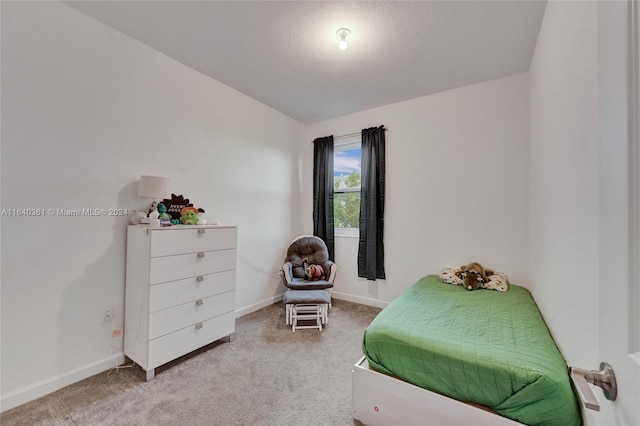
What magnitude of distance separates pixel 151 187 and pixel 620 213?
97.0 inches

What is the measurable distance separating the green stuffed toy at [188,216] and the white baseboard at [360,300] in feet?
7.33

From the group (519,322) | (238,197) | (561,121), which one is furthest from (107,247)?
(561,121)

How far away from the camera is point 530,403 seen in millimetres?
1099

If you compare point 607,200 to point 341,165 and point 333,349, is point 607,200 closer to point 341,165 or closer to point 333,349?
point 333,349

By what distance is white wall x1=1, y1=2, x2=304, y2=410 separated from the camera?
5.28ft

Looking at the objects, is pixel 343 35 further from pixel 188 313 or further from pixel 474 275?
pixel 188 313

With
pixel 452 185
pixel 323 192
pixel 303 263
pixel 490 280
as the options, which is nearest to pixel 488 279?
pixel 490 280

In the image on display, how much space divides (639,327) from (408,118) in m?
3.14

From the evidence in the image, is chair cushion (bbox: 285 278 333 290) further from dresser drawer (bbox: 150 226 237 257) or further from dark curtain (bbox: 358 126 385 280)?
dresser drawer (bbox: 150 226 237 257)

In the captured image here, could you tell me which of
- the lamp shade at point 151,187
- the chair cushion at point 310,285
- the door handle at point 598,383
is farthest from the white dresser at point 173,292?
the door handle at point 598,383

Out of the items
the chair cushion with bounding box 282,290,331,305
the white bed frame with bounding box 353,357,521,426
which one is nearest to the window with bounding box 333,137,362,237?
the chair cushion with bounding box 282,290,331,305

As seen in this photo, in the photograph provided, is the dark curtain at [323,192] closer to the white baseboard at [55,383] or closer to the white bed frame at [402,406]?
the white bed frame at [402,406]

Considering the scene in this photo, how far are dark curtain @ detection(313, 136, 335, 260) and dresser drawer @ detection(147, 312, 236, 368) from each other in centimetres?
171

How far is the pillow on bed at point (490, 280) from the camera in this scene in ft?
7.86
